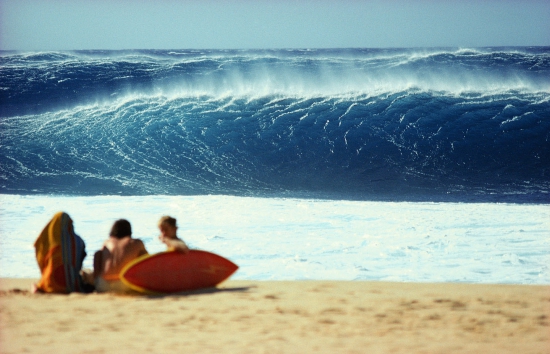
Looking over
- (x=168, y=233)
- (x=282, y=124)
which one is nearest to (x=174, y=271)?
(x=168, y=233)

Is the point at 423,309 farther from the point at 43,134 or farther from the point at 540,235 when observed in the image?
the point at 43,134

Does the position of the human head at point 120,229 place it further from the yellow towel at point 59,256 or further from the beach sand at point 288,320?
the beach sand at point 288,320

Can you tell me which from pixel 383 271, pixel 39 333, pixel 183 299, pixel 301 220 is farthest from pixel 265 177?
pixel 39 333

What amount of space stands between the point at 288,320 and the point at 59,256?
5.50ft

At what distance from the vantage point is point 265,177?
40.6 ft

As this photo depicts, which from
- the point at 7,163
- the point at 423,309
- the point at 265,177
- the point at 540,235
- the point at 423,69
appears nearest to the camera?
the point at 423,309

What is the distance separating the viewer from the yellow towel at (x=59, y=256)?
427 cm

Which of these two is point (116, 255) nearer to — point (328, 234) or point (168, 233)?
point (168, 233)

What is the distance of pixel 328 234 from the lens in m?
6.71

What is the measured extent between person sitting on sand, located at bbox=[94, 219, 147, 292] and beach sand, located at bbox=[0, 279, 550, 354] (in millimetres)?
130

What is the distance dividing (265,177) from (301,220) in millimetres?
4953

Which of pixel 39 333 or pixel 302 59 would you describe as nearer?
pixel 39 333

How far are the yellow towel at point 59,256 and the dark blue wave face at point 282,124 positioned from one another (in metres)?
6.47

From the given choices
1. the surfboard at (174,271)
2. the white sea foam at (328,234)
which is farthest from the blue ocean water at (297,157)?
the surfboard at (174,271)
